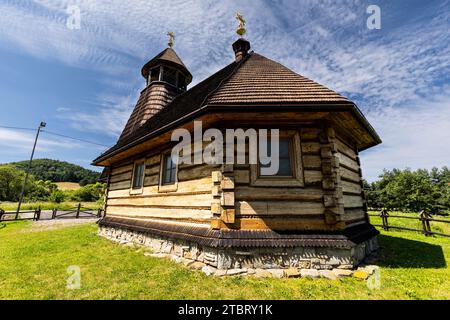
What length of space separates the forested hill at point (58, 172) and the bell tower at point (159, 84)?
86776 millimetres

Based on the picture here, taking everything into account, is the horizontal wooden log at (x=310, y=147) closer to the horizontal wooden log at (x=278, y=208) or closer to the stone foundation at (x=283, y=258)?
the horizontal wooden log at (x=278, y=208)

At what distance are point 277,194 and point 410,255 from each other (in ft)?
15.9

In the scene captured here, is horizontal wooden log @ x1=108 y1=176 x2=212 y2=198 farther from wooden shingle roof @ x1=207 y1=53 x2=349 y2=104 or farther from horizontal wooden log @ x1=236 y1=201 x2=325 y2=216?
wooden shingle roof @ x1=207 y1=53 x2=349 y2=104

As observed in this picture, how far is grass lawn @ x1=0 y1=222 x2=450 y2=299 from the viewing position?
3867mm

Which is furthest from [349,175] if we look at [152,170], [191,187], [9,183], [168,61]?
[9,183]

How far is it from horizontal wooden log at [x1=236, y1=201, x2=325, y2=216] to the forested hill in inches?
3805

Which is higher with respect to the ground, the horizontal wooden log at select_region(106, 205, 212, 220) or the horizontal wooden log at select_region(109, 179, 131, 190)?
the horizontal wooden log at select_region(109, 179, 131, 190)

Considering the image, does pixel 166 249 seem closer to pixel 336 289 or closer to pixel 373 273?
pixel 336 289

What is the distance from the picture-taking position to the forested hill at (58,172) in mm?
90875

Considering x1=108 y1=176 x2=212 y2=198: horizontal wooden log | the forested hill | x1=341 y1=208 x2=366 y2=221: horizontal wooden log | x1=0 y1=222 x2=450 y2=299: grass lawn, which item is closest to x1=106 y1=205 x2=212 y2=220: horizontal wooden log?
x1=108 y1=176 x2=212 y2=198: horizontal wooden log
